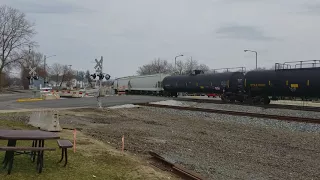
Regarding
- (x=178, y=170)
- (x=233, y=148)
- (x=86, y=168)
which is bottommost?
(x=233, y=148)

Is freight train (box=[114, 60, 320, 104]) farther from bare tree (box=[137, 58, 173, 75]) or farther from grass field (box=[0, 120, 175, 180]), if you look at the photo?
bare tree (box=[137, 58, 173, 75])

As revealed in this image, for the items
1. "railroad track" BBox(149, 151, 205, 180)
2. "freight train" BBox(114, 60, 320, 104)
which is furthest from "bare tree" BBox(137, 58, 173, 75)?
"railroad track" BBox(149, 151, 205, 180)

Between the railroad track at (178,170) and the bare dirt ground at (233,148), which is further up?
the railroad track at (178,170)

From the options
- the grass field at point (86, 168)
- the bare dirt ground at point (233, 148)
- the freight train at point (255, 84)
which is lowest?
the bare dirt ground at point (233, 148)

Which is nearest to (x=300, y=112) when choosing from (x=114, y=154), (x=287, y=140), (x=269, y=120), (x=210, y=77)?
(x=269, y=120)

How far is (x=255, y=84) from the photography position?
96.5 ft

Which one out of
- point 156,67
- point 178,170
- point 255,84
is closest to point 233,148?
point 178,170

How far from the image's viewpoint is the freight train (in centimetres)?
2525

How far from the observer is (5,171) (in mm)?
6160

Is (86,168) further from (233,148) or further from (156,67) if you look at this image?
(156,67)

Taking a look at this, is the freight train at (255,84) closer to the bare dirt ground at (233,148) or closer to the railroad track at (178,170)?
the bare dirt ground at (233,148)

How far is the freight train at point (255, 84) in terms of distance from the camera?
25.2m

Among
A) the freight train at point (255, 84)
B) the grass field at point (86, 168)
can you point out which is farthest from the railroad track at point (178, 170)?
the freight train at point (255, 84)

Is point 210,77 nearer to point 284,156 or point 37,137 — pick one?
point 284,156
